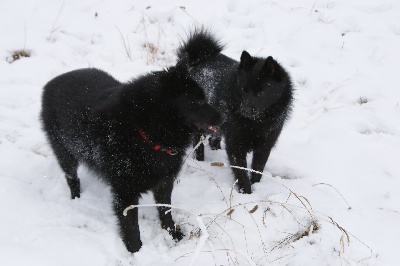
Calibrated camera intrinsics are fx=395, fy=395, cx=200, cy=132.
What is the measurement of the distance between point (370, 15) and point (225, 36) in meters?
1.95

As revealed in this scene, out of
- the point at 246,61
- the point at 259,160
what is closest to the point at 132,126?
the point at 246,61

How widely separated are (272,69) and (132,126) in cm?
119

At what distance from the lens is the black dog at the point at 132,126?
233cm

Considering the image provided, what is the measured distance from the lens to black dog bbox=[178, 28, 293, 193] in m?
2.98

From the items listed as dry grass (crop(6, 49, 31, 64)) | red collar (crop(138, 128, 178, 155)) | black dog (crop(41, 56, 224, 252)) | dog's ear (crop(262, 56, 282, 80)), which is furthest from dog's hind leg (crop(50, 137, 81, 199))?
dry grass (crop(6, 49, 31, 64))

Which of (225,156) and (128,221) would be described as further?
(225,156)

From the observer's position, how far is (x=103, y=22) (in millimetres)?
5270

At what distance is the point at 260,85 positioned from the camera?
296 centimetres

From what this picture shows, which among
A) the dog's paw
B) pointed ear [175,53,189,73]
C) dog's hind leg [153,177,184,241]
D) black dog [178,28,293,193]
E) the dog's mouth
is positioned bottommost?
the dog's paw

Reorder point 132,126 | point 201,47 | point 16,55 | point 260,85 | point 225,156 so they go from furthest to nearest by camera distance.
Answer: point 16,55, point 225,156, point 201,47, point 260,85, point 132,126

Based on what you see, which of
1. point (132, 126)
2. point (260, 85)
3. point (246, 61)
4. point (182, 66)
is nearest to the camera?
point (182, 66)

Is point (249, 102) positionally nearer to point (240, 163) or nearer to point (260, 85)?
point (260, 85)

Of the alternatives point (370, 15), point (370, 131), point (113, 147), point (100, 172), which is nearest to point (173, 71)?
point (113, 147)

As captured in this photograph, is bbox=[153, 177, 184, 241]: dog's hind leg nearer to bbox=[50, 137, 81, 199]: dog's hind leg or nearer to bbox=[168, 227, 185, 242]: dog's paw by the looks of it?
bbox=[168, 227, 185, 242]: dog's paw
